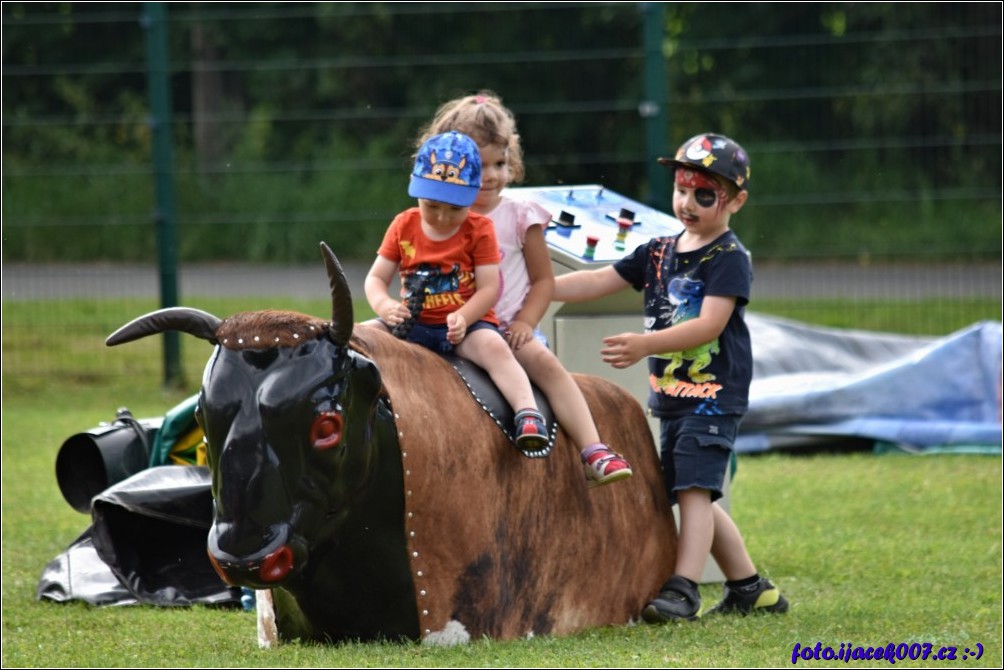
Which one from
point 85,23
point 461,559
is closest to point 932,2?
point 85,23

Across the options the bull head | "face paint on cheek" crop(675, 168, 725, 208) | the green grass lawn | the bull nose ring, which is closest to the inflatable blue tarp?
the green grass lawn

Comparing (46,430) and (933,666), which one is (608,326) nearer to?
(933,666)

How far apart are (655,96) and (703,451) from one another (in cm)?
647

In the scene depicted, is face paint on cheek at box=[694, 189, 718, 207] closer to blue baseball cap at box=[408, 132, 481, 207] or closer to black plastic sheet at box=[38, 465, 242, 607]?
blue baseball cap at box=[408, 132, 481, 207]

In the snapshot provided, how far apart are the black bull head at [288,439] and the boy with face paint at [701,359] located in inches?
47.2

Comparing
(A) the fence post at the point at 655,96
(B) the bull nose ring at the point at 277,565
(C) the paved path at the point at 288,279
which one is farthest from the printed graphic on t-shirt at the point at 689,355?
(C) the paved path at the point at 288,279

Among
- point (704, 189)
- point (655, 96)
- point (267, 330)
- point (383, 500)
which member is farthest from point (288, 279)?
point (267, 330)

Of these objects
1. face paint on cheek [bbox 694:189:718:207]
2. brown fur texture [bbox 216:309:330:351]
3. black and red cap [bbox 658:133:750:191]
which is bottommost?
brown fur texture [bbox 216:309:330:351]

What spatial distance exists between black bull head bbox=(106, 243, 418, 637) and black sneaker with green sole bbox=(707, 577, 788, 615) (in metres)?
1.62

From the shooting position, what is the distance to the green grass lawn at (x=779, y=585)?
4652mm

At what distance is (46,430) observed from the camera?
34.4ft

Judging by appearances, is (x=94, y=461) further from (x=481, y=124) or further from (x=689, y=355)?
(x=689, y=355)

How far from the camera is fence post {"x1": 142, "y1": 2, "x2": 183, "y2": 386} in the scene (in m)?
11.9

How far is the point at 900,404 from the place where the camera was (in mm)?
9664
